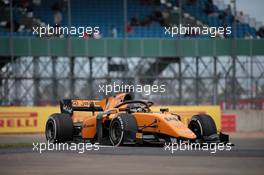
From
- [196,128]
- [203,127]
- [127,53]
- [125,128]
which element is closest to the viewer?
[125,128]

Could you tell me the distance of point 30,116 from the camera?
1346 inches

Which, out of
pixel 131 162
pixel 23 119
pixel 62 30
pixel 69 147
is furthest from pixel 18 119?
pixel 131 162

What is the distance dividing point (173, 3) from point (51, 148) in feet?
77.4

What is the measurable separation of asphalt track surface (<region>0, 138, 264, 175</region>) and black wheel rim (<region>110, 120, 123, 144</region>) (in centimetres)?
118

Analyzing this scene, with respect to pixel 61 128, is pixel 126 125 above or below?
above

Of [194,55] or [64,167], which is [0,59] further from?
[64,167]

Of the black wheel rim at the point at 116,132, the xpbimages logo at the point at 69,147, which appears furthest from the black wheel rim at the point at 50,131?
the black wheel rim at the point at 116,132

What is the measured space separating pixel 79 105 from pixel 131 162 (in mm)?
7448

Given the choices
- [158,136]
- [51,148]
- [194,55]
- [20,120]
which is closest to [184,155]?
[158,136]

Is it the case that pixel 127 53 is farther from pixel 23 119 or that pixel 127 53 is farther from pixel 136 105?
pixel 136 105

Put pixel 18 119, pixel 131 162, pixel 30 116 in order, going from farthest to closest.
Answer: pixel 30 116 → pixel 18 119 → pixel 131 162

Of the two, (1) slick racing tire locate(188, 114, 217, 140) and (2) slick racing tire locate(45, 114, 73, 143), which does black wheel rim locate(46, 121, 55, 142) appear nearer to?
(2) slick racing tire locate(45, 114, 73, 143)

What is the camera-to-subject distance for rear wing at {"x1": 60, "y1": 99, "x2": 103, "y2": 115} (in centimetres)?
2247

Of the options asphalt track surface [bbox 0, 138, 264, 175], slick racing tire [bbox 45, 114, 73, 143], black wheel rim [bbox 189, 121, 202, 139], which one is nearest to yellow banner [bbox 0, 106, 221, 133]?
slick racing tire [bbox 45, 114, 73, 143]
